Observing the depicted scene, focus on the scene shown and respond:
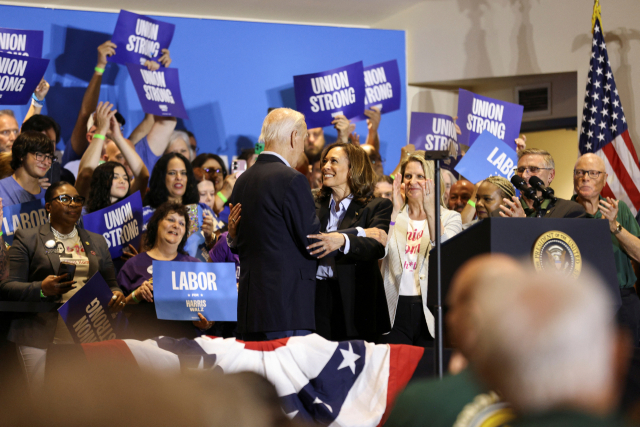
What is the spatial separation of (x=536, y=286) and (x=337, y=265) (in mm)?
2178

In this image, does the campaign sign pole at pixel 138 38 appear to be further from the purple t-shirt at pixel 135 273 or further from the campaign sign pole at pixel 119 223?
the purple t-shirt at pixel 135 273

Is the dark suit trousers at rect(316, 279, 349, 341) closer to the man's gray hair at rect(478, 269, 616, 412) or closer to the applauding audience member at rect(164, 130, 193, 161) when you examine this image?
the man's gray hair at rect(478, 269, 616, 412)

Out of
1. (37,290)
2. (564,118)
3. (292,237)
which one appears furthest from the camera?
(564,118)

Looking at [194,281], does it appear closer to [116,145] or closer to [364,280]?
[364,280]

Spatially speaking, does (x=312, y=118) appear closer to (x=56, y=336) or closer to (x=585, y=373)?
(x=56, y=336)

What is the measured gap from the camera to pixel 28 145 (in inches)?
166

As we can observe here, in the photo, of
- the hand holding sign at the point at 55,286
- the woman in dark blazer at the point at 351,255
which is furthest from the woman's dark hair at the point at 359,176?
the hand holding sign at the point at 55,286

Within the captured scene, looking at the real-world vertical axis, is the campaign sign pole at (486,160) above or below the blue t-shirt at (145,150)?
below

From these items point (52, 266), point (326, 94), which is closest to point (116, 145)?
point (326, 94)

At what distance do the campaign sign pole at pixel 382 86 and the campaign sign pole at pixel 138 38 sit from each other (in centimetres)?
198

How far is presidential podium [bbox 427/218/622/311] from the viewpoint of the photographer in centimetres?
197

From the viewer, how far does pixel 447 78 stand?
770 cm

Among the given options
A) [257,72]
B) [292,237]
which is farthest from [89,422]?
[257,72]

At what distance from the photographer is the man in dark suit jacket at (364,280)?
3016 mm
